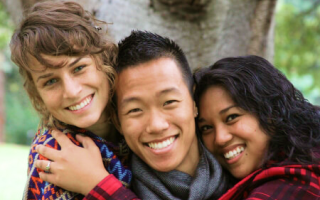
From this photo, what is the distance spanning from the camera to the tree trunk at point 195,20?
2.97m

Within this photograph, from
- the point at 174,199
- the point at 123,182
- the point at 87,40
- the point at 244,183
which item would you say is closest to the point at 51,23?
the point at 87,40

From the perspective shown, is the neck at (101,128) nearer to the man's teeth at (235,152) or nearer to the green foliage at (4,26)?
the man's teeth at (235,152)

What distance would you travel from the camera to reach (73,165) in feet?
7.55

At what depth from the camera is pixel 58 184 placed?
2.24 m

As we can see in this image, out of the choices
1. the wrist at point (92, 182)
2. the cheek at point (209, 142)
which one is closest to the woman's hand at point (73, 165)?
the wrist at point (92, 182)

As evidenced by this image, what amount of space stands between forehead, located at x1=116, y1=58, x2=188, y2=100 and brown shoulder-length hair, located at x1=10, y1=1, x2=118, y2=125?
0.11 metres

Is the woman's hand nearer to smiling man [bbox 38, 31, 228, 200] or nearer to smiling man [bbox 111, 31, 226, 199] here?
smiling man [bbox 38, 31, 228, 200]

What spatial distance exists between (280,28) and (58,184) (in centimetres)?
771

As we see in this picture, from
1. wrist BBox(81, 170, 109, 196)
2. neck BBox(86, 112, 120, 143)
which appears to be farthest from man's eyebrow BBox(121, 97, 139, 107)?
wrist BBox(81, 170, 109, 196)

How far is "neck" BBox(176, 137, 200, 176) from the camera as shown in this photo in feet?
8.37

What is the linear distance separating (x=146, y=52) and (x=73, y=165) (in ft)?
2.79

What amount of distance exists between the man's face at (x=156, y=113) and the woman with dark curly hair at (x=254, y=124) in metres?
0.22

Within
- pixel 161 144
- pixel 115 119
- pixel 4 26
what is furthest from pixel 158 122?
pixel 4 26

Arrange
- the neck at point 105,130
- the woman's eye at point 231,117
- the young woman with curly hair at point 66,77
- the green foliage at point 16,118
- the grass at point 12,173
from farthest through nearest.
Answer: the green foliage at point 16,118
the grass at point 12,173
the neck at point 105,130
the woman's eye at point 231,117
the young woman with curly hair at point 66,77
